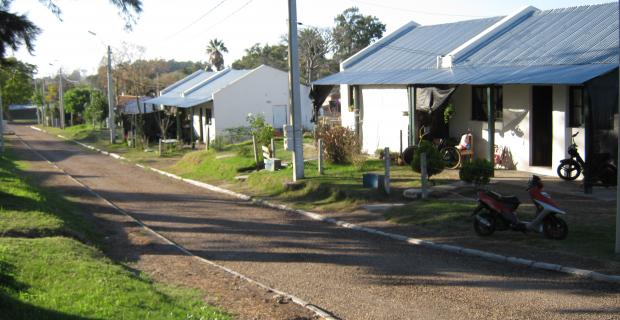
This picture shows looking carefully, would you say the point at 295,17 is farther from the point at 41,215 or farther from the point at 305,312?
the point at 305,312

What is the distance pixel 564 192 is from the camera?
15742 mm

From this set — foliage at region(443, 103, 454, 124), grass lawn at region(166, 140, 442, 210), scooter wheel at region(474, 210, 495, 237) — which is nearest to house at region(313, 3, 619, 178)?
foliage at region(443, 103, 454, 124)

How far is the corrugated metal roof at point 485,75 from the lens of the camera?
15859mm

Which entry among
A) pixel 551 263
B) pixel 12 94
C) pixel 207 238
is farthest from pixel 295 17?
pixel 12 94

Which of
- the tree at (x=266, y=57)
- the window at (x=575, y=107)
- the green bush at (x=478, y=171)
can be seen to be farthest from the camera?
the tree at (x=266, y=57)

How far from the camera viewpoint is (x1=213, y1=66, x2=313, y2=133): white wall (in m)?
40.3

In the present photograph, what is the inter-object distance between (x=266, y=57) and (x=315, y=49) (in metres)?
19.1

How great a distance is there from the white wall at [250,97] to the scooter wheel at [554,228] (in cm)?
3015

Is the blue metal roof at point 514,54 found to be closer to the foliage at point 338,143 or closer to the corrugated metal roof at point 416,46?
the corrugated metal roof at point 416,46

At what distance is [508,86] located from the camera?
788 inches

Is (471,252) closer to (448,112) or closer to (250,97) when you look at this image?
(448,112)

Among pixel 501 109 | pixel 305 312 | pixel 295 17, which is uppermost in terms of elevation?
A: pixel 295 17

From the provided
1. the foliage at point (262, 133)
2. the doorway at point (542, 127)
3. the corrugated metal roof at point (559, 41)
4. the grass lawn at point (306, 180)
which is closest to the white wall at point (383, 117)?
the grass lawn at point (306, 180)

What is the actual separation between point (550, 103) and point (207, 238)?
10.6 meters
